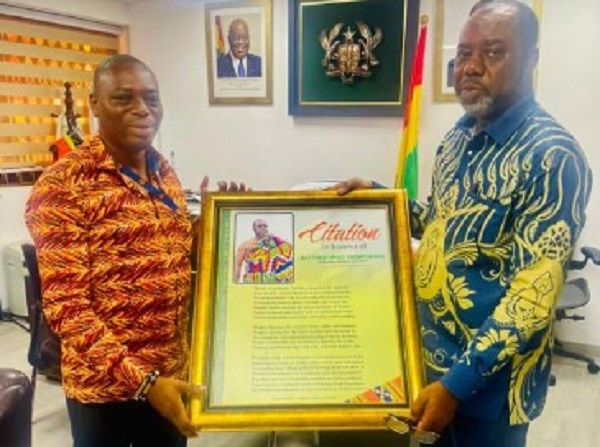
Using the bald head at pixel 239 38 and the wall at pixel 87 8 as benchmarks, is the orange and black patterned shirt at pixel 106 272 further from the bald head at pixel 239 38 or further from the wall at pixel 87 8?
the wall at pixel 87 8

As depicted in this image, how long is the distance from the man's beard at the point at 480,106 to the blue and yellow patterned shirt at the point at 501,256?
0.04 m

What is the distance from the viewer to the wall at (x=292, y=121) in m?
3.25

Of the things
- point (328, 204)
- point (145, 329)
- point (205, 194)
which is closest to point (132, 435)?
point (145, 329)

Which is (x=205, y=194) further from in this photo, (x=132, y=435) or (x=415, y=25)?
(x=415, y=25)

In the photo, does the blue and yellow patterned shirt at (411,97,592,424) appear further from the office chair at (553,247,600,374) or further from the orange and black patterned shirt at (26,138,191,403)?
the office chair at (553,247,600,374)

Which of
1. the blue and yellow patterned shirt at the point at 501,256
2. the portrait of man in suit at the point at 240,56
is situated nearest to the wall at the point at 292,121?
the portrait of man in suit at the point at 240,56

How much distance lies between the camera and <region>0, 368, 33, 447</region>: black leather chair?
35.1 inches

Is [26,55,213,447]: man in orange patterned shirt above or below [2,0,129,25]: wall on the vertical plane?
below

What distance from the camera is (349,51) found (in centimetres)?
381

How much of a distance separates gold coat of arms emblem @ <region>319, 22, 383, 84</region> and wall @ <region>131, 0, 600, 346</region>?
1.10 feet

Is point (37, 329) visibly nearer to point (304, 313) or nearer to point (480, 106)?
point (304, 313)

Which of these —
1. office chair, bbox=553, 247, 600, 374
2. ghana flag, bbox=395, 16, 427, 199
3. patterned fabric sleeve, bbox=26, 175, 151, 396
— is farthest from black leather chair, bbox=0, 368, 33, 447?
ghana flag, bbox=395, 16, 427, 199

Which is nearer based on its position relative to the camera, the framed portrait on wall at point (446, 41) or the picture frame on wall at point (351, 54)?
the framed portrait on wall at point (446, 41)

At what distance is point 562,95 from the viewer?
329cm
